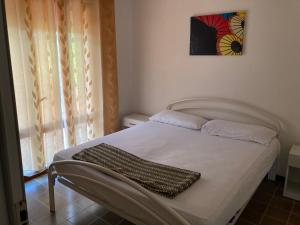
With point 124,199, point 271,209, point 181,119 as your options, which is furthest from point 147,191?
point 181,119

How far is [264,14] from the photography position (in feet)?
9.85

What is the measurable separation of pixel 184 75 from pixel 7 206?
11.2 feet

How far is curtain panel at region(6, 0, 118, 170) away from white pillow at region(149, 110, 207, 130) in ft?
2.80

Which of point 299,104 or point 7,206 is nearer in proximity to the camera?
point 7,206

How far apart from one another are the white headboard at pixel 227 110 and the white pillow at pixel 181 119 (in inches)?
8.3

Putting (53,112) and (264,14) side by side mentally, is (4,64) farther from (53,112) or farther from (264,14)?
(264,14)

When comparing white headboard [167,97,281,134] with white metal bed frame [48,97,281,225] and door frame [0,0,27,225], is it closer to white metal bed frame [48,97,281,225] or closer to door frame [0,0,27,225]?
white metal bed frame [48,97,281,225]

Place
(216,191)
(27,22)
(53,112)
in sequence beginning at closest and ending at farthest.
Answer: (216,191) < (27,22) < (53,112)

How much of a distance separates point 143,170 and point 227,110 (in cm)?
182

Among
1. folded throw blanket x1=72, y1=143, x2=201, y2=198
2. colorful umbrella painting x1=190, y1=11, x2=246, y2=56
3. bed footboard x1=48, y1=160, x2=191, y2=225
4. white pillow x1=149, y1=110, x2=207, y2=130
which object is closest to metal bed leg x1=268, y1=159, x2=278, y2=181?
white pillow x1=149, y1=110, x2=207, y2=130

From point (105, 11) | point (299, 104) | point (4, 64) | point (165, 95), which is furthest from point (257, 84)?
point (4, 64)

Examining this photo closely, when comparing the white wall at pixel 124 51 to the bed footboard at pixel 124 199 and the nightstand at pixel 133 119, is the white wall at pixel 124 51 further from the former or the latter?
the bed footboard at pixel 124 199

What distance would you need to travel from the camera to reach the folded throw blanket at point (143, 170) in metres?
1.86

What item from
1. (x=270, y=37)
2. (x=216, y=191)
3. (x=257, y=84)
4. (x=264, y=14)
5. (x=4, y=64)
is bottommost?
(x=216, y=191)
